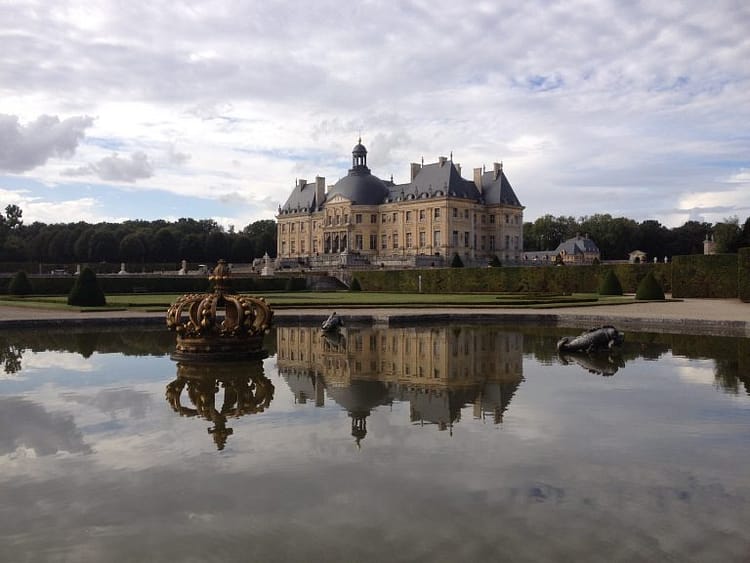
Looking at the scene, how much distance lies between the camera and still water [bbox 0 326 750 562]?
11.8 ft

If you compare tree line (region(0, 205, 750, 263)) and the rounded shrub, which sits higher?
tree line (region(0, 205, 750, 263))

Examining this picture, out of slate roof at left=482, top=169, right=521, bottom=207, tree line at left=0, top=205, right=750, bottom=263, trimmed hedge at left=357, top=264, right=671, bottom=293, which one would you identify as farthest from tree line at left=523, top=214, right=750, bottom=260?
trimmed hedge at left=357, top=264, right=671, bottom=293

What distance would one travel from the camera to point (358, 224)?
63.1m

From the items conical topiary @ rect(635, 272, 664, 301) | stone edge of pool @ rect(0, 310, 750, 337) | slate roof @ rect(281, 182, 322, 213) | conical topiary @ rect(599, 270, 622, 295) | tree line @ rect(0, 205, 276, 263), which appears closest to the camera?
stone edge of pool @ rect(0, 310, 750, 337)

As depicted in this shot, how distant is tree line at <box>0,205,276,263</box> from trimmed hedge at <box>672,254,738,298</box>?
48.3 metres

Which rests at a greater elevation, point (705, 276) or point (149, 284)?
point (705, 276)

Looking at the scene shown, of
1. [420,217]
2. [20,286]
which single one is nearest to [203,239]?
[420,217]

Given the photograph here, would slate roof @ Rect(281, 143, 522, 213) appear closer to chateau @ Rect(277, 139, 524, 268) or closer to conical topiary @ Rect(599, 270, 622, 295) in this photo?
chateau @ Rect(277, 139, 524, 268)

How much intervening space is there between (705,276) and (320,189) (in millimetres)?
46988

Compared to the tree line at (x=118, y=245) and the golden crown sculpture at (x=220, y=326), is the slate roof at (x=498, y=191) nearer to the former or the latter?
the tree line at (x=118, y=245)

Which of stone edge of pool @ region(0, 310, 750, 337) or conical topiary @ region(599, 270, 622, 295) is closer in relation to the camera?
stone edge of pool @ region(0, 310, 750, 337)

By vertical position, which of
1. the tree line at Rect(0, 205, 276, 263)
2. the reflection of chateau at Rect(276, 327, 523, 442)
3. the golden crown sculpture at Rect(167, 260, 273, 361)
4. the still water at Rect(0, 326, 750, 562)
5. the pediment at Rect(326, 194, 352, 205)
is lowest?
the still water at Rect(0, 326, 750, 562)

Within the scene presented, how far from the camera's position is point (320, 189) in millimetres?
69500

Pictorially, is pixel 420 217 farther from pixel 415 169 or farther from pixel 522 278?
pixel 522 278
